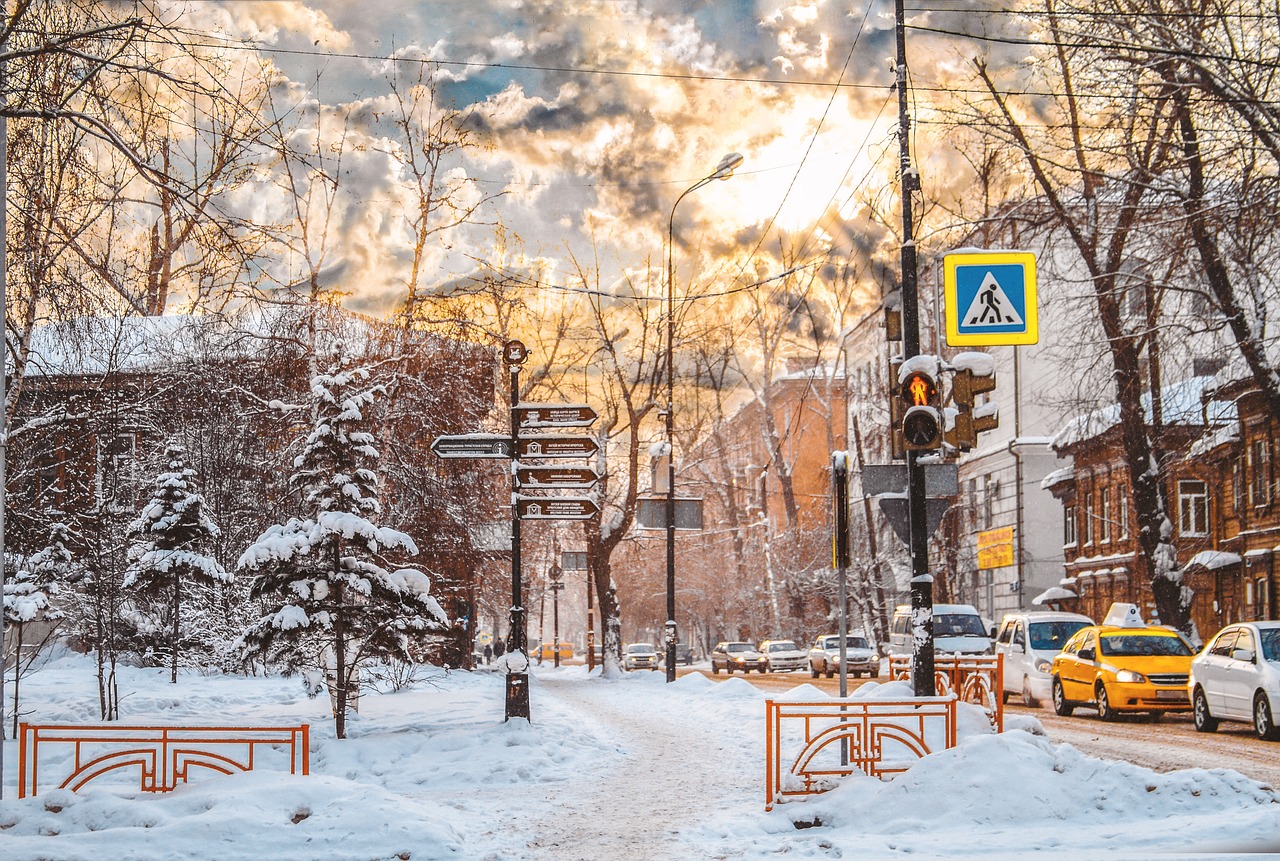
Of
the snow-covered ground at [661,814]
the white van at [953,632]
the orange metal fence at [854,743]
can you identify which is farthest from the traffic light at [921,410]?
the white van at [953,632]

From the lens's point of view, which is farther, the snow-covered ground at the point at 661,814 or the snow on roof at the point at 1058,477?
the snow on roof at the point at 1058,477

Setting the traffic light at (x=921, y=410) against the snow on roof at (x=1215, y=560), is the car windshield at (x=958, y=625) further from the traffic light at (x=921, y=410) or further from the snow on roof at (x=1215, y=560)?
the traffic light at (x=921, y=410)

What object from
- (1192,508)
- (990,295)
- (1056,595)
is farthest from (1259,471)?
(990,295)

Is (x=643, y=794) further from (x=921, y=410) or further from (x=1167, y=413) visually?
(x=1167, y=413)

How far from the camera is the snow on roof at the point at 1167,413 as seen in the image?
2614 cm

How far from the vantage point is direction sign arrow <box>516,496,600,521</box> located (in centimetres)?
2042

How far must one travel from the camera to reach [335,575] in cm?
1781

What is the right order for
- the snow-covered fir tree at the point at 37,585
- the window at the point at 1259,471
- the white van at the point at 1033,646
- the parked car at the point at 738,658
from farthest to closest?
the parked car at the point at 738,658 → the window at the point at 1259,471 → the white van at the point at 1033,646 → the snow-covered fir tree at the point at 37,585

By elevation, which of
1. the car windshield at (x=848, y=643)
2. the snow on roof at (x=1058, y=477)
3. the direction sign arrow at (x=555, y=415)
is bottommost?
the car windshield at (x=848, y=643)

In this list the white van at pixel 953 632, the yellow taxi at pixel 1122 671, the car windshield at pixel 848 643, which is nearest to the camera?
the yellow taxi at pixel 1122 671

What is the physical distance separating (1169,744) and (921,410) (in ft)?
26.6

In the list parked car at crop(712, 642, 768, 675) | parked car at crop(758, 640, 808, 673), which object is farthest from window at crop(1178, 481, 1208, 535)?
parked car at crop(712, 642, 768, 675)

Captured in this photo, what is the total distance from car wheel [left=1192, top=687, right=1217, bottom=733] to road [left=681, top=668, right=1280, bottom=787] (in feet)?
0.59

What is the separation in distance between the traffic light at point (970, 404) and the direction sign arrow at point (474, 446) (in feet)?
26.2
